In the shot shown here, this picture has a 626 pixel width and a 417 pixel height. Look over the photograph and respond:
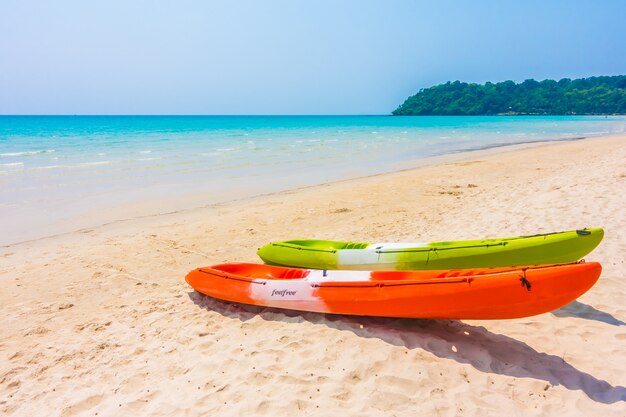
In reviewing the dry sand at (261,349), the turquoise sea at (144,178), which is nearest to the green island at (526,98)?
the turquoise sea at (144,178)

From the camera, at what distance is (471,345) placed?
3.73m

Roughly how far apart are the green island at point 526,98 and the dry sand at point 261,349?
12959 cm

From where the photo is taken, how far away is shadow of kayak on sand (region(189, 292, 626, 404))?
10.7ft

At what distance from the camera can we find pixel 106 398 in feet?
11.0

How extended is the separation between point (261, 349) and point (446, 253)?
8.34 ft

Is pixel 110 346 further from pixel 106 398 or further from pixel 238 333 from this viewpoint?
pixel 238 333

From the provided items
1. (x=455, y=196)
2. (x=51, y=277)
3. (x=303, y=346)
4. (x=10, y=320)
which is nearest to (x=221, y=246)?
(x=51, y=277)

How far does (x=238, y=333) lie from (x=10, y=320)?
8.97 feet

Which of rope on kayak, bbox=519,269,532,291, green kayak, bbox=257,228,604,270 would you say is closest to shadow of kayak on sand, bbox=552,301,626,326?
green kayak, bbox=257,228,604,270

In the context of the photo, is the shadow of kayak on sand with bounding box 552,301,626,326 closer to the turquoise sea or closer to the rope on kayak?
the rope on kayak

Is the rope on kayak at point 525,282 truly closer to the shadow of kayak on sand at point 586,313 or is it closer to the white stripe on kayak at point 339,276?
the shadow of kayak on sand at point 586,313

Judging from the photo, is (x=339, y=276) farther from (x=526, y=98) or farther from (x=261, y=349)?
(x=526, y=98)

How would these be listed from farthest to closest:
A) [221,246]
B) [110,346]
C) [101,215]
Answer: [101,215]
[221,246]
[110,346]

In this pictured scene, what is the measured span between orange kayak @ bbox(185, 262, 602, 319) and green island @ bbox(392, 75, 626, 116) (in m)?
131
